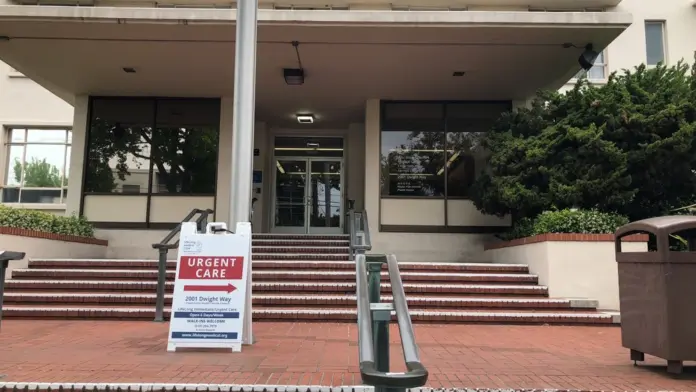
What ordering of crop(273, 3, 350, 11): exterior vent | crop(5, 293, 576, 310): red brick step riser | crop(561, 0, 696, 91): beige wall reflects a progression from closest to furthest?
crop(5, 293, 576, 310): red brick step riser → crop(273, 3, 350, 11): exterior vent → crop(561, 0, 696, 91): beige wall

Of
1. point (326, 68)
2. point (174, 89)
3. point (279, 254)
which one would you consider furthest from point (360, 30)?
point (174, 89)

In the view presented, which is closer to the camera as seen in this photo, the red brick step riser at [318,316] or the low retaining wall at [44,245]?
the red brick step riser at [318,316]

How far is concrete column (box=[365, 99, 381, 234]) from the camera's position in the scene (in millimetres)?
11789

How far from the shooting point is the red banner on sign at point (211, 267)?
5332mm

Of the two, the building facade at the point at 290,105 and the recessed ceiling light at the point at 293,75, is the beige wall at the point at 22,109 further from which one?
the recessed ceiling light at the point at 293,75

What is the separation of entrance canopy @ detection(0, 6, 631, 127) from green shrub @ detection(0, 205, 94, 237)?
2.82 m

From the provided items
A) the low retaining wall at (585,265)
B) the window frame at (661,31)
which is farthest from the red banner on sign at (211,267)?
the window frame at (661,31)

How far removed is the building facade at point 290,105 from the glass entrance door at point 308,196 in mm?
32

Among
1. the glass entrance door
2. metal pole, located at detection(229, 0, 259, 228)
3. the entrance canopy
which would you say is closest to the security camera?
the entrance canopy

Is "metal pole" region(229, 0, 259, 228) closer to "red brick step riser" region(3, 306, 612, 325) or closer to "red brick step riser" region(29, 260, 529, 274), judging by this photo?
"red brick step riser" region(3, 306, 612, 325)

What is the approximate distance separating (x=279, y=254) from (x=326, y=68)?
3.54 metres

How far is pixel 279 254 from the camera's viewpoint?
→ 9.90 meters

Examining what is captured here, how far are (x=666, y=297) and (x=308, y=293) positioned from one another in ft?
16.7

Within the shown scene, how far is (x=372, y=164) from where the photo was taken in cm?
1194
